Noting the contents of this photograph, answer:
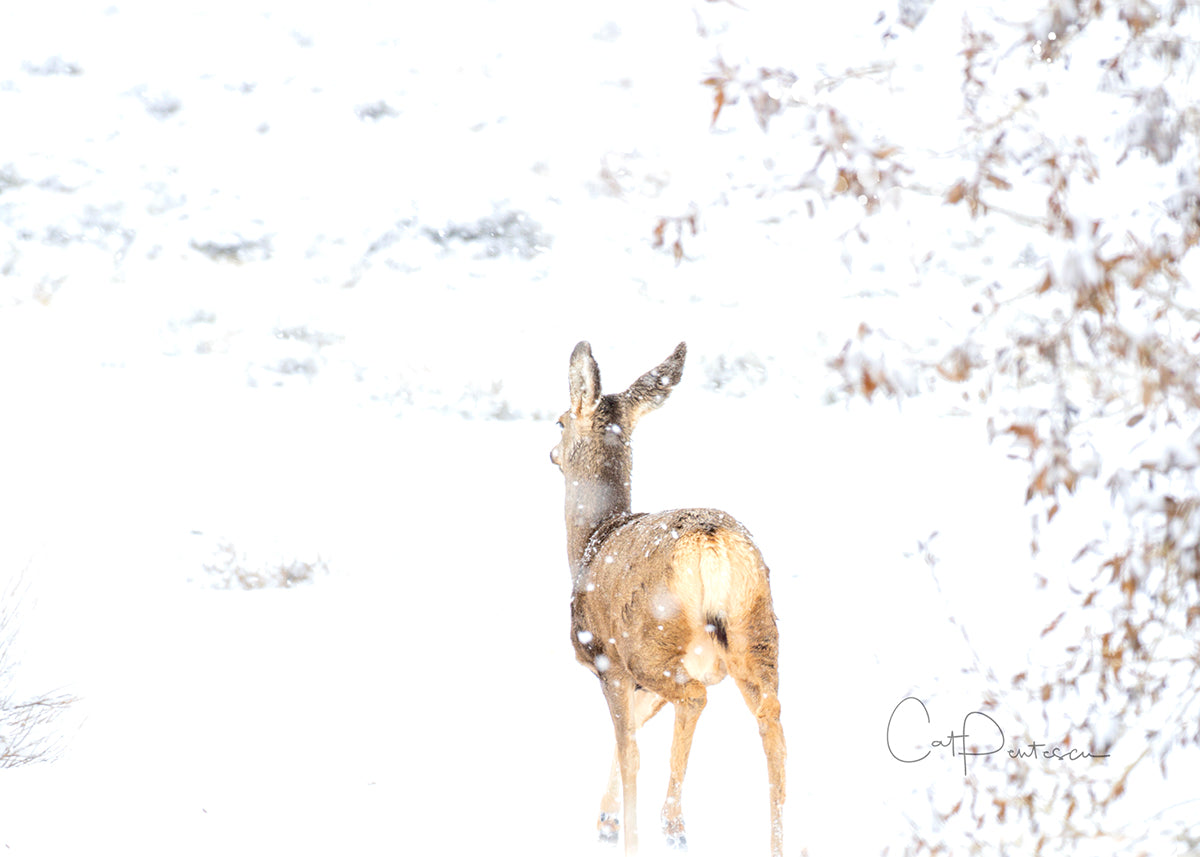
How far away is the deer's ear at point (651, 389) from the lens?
5488 millimetres

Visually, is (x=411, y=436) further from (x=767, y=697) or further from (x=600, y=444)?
(x=767, y=697)

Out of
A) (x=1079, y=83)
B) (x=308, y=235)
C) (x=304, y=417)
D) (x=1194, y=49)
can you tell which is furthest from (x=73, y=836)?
(x=1079, y=83)

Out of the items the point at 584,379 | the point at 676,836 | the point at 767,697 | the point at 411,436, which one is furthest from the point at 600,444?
the point at 411,436

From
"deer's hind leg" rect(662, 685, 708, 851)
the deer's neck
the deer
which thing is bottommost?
"deer's hind leg" rect(662, 685, 708, 851)

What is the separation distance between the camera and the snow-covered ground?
231 inches

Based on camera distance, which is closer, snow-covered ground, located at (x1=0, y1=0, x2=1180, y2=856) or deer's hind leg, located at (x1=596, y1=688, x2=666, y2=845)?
deer's hind leg, located at (x1=596, y1=688, x2=666, y2=845)

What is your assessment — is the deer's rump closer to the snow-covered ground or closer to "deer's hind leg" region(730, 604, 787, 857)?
"deer's hind leg" region(730, 604, 787, 857)

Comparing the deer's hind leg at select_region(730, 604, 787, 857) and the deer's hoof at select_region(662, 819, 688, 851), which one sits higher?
the deer's hind leg at select_region(730, 604, 787, 857)

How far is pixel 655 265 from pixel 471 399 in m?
5.53

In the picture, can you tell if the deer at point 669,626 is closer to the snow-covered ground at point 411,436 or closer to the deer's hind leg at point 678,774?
the deer's hind leg at point 678,774

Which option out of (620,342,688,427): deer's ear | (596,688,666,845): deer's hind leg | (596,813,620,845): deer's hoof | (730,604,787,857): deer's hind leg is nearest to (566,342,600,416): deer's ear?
(620,342,688,427): deer's ear

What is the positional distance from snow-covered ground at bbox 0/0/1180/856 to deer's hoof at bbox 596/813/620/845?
94 millimetres

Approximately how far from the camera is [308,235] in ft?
59.2

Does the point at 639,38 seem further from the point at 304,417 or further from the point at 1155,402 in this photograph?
the point at 1155,402
